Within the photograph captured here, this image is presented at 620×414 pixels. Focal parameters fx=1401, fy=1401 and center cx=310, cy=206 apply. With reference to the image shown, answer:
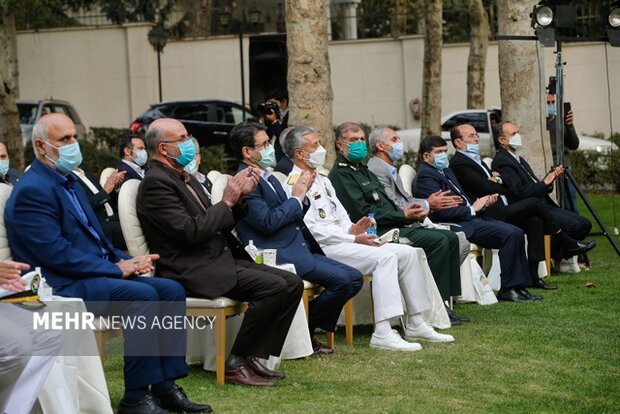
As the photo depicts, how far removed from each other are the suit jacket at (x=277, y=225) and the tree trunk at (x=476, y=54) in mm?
21219

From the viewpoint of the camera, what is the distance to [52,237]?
7.32 metres

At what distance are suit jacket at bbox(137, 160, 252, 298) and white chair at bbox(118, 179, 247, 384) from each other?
1.7 inches

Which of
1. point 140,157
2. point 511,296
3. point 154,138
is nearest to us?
point 154,138

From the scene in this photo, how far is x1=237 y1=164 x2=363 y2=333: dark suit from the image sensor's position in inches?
366

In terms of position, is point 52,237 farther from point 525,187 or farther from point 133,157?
point 525,187

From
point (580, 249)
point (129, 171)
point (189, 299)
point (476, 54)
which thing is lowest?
point (580, 249)

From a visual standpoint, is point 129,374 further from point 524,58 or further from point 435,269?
point 524,58

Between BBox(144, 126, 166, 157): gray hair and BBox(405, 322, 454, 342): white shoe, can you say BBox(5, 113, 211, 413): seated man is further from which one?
BBox(405, 322, 454, 342): white shoe

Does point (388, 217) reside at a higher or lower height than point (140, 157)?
lower

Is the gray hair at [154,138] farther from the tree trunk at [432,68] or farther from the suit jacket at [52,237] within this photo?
the tree trunk at [432,68]

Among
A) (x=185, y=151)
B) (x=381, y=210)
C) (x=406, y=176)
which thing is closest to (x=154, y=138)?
(x=185, y=151)

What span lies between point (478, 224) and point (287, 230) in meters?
3.35

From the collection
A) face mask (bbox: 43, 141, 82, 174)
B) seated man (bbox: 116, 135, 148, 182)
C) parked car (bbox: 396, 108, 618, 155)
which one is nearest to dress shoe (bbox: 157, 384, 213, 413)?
face mask (bbox: 43, 141, 82, 174)

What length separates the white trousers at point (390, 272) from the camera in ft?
32.5
